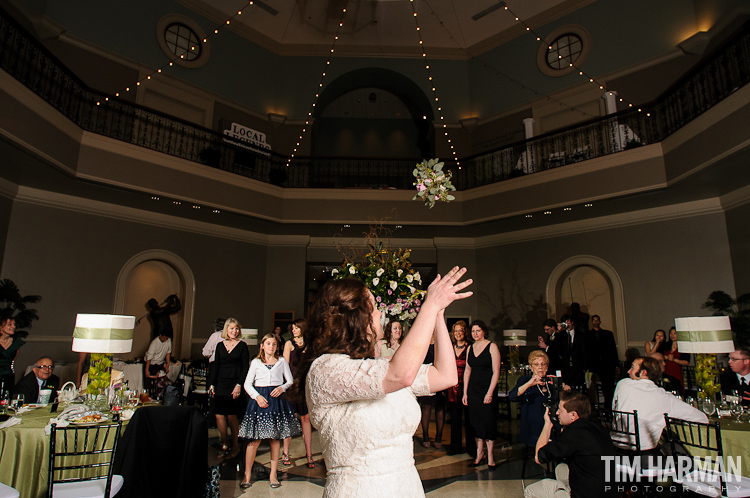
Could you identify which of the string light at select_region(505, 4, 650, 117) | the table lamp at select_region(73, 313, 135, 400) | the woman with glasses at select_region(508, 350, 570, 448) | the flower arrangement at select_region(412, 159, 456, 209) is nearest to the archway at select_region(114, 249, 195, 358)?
the table lamp at select_region(73, 313, 135, 400)

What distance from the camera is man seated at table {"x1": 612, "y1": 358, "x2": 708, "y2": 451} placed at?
3.64m

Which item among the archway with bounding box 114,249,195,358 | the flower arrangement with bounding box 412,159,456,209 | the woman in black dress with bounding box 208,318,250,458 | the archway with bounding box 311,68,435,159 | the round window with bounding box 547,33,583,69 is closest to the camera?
the flower arrangement with bounding box 412,159,456,209

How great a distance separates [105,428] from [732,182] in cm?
917

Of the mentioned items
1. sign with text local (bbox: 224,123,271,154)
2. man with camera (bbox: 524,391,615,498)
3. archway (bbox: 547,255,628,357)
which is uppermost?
sign with text local (bbox: 224,123,271,154)

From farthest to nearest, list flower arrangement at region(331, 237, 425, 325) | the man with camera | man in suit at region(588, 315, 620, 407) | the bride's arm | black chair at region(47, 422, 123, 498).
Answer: man in suit at region(588, 315, 620, 407) → flower arrangement at region(331, 237, 425, 325) → black chair at region(47, 422, 123, 498) → the man with camera → the bride's arm

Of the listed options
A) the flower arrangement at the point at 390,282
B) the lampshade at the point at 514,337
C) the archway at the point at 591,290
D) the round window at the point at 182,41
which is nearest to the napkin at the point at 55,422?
the flower arrangement at the point at 390,282

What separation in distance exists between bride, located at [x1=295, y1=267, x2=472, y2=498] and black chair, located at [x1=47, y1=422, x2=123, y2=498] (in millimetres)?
2265

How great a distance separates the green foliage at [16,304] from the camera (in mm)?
7230

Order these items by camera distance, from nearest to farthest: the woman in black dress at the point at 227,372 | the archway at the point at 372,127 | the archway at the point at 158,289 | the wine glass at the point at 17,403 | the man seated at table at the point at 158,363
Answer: the wine glass at the point at 17,403, the woman in black dress at the point at 227,372, the man seated at table at the point at 158,363, the archway at the point at 158,289, the archway at the point at 372,127

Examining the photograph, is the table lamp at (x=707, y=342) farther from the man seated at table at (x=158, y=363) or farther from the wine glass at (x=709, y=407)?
the man seated at table at (x=158, y=363)

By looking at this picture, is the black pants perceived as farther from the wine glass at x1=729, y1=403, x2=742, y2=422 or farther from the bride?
the bride

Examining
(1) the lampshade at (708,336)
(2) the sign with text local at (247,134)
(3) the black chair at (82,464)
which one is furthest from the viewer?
(2) the sign with text local at (247,134)

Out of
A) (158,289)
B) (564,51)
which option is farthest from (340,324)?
(564,51)

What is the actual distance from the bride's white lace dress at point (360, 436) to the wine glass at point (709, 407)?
381 cm
